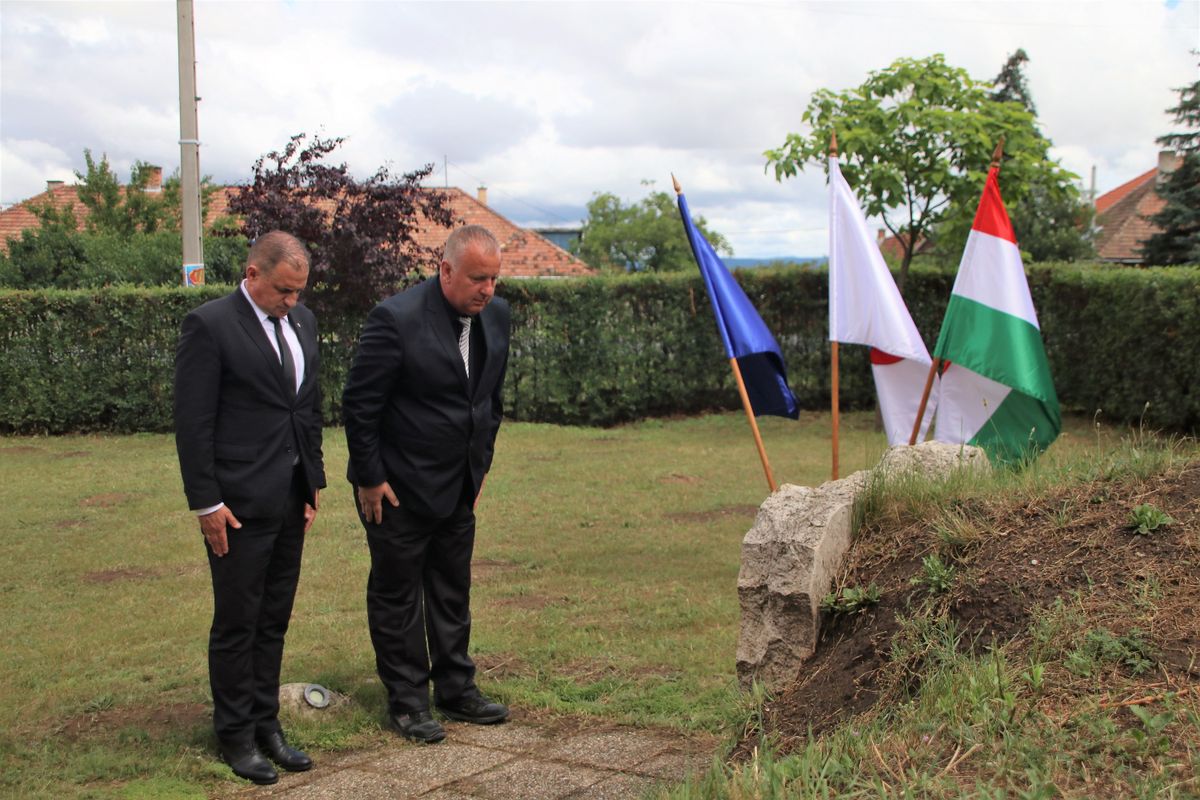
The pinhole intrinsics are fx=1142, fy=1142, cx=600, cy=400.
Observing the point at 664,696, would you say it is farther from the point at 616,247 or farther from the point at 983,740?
the point at 616,247

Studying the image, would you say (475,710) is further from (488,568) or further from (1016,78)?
(1016,78)

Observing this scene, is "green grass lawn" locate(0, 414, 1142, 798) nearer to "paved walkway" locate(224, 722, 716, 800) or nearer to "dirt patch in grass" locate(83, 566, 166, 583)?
"dirt patch in grass" locate(83, 566, 166, 583)

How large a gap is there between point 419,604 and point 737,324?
10.5ft

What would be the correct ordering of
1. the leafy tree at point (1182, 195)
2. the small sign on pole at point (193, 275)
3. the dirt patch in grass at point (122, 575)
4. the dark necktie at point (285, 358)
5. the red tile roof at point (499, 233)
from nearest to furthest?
the dark necktie at point (285, 358), the dirt patch in grass at point (122, 575), the small sign on pole at point (193, 275), the leafy tree at point (1182, 195), the red tile roof at point (499, 233)

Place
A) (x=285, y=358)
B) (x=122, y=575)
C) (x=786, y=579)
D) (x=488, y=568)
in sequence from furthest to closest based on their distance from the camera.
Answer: (x=488, y=568) < (x=122, y=575) < (x=285, y=358) < (x=786, y=579)

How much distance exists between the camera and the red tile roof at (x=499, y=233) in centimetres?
3884

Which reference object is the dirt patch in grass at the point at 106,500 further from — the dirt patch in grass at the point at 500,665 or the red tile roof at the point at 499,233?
the red tile roof at the point at 499,233

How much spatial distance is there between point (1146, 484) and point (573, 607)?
348cm

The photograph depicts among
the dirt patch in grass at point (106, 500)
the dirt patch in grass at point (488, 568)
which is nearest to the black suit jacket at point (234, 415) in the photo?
the dirt patch in grass at point (488, 568)

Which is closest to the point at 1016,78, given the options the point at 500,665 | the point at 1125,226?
the point at 1125,226

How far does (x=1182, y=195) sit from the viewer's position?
91.8ft

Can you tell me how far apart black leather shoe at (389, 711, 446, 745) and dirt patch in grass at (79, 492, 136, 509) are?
→ 656 cm

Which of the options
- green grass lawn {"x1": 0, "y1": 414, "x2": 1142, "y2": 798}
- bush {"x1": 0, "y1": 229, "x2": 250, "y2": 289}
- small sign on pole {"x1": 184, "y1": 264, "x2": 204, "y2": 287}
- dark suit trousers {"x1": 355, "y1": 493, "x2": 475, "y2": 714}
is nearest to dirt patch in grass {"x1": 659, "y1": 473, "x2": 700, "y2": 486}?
green grass lawn {"x1": 0, "y1": 414, "x2": 1142, "y2": 798}

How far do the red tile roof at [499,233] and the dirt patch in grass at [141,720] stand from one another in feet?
108
